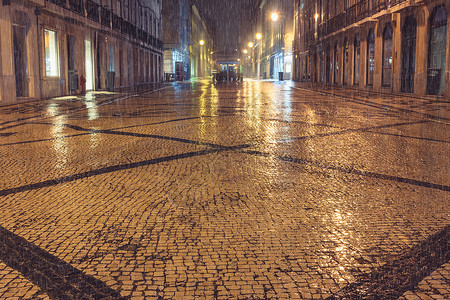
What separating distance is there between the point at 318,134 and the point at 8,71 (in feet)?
45.2

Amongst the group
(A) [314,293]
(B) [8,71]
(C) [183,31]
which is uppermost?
(C) [183,31]

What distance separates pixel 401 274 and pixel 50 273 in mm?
2004

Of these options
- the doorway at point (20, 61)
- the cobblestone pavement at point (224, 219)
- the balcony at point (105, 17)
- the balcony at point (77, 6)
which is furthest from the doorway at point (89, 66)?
the cobblestone pavement at point (224, 219)

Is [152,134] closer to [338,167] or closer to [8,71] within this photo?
[338,167]

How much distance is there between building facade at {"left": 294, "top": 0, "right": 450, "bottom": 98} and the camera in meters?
21.8

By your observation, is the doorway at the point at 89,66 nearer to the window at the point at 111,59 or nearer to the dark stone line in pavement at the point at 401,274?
the window at the point at 111,59

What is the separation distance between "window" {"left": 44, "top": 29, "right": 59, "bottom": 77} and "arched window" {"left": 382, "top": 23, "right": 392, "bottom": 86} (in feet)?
58.4

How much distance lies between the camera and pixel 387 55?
93.3ft

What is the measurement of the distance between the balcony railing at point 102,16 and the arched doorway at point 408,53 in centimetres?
1668

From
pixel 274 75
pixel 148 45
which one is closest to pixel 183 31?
pixel 274 75

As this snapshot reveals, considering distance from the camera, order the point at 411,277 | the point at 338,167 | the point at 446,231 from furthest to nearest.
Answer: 1. the point at 338,167
2. the point at 446,231
3. the point at 411,277

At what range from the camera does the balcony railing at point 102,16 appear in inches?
958

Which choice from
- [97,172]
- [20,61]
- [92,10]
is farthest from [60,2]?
[97,172]

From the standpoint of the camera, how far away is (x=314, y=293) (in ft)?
8.54
